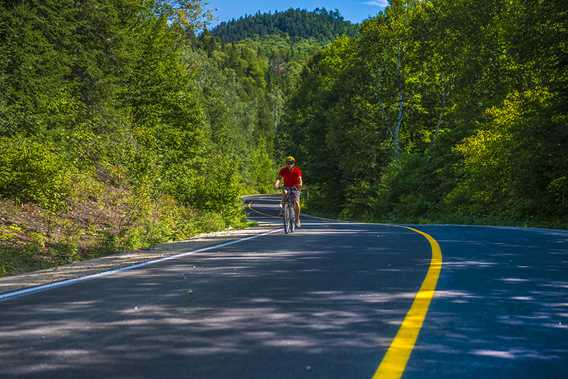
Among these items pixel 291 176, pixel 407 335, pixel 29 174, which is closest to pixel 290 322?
pixel 407 335

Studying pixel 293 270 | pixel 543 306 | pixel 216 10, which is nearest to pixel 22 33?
pixel 293 270

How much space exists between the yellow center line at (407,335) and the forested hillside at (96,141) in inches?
258

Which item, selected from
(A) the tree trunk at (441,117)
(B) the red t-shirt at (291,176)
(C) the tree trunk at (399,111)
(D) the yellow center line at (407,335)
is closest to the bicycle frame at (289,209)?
(B) the red t-shirt at (291,176)

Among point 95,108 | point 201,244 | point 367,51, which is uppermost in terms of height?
point 367,51

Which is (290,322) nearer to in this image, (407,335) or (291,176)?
(407,335)

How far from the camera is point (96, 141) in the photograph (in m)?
20.2

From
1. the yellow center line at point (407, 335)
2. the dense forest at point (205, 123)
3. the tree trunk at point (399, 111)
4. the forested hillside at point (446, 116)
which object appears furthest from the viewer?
the tree trunk at point (399, 111)

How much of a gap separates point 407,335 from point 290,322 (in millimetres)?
1006

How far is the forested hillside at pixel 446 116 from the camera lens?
21.6 metres

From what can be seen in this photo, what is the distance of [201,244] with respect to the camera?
46.4ft

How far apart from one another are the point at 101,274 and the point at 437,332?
18.0 ft

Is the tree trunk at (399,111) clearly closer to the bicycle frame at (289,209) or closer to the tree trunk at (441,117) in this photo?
the tree trunk at (441,117)

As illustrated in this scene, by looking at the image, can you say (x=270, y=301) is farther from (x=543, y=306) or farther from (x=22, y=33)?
(x=22, y=33)

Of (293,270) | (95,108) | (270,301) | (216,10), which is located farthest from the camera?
(216,10)
